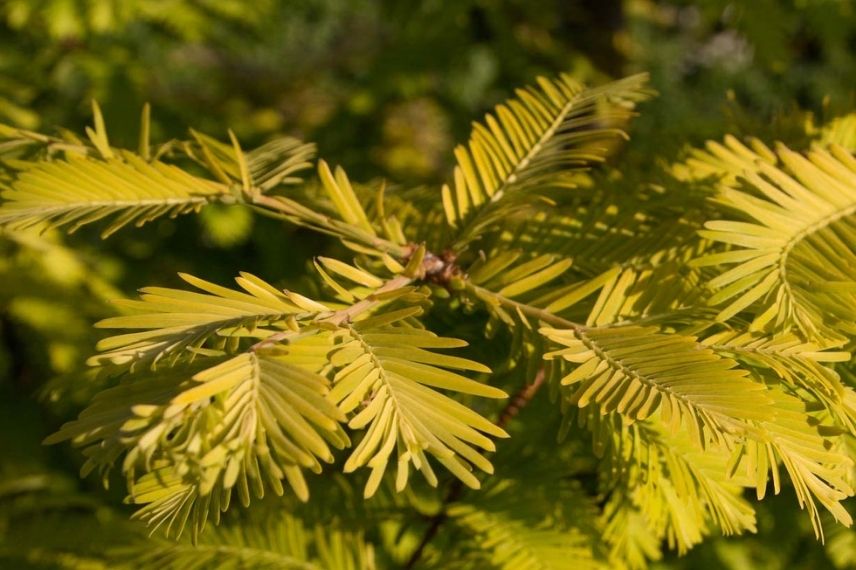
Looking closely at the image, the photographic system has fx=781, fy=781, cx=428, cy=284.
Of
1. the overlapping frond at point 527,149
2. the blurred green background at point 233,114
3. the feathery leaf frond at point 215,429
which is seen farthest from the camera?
the blurred green background at point 233,114

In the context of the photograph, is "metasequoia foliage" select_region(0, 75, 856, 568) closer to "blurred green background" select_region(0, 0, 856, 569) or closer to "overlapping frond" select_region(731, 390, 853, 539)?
"overlapping frond" select_region(731, 390, 853, 539)

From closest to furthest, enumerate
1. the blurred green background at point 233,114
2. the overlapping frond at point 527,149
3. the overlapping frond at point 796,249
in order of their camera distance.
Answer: the overlapping frond at point 796,249 < the overlapping frond at point 527,149 < the blurred green background at point 233,114

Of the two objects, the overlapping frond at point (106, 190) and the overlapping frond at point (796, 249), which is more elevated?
the overlapping frond at point (106, 190)

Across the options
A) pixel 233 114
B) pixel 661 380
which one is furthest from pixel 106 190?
pixel 233 114

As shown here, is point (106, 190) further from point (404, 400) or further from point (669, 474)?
point (669, 474)

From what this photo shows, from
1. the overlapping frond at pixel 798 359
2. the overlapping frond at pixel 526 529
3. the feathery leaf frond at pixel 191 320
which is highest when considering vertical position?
the feathery leaf frond at pixel 191 320

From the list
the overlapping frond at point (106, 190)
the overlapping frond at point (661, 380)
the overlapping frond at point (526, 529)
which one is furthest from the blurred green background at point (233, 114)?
the overlapping frond at point (661, 380)

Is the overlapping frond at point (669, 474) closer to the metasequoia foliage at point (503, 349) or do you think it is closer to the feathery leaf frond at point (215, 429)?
the metasequoia foliage at point (503, 349)

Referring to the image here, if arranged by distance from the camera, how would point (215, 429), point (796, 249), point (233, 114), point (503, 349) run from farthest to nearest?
point (233, 114) → point (503, 349) → point (796, 249) → point (215, 429)

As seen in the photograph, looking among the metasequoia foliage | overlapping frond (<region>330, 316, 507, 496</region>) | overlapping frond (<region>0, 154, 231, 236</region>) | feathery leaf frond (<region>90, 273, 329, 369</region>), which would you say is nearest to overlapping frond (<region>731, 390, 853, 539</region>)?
the metasequoia foliage
